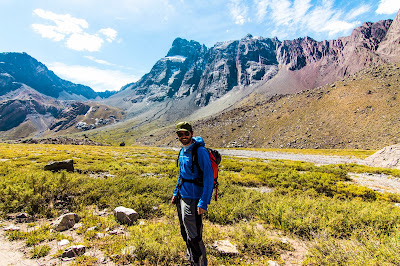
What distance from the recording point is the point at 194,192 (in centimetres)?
464

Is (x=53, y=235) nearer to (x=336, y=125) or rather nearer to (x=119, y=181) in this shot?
(x=119, y=181)

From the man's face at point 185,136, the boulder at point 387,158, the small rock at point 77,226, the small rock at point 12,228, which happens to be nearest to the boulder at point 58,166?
the small rock at point 12,228

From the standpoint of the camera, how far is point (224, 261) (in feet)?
16.0

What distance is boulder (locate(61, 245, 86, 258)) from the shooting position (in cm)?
470

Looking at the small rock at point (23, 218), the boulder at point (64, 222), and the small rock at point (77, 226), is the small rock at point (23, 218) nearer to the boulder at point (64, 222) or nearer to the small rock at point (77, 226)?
the boulder at point (64, 222)

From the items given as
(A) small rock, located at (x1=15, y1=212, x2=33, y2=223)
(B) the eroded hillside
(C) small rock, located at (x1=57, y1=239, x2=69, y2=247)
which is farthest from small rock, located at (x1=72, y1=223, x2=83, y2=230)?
(B) the eroded hillside

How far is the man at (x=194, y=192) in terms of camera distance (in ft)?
14.6

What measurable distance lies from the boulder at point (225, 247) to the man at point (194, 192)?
836mm

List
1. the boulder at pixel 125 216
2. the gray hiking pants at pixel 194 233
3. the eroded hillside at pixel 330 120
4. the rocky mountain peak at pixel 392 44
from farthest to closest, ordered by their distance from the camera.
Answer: the rocky mountain peak at pixel 392 44, the eroded hillside at pixel 330 120, the boulder at pixel 125 216, the gray hiking pants at pixel 194 233

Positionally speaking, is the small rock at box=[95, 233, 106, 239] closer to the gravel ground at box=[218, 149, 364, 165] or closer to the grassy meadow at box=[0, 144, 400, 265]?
the grassy meadow at box=[0, 144, 400, 265]

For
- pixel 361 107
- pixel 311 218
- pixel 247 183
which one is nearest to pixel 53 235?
pixel 311 218

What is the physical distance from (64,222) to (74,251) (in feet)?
6.33

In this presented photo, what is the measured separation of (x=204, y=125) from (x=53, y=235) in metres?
134

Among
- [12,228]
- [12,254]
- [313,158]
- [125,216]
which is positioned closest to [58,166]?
[12,228]
